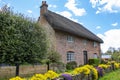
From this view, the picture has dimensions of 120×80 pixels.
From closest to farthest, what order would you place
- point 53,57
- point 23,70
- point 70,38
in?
point 23,70
point 53,57
point 70,38

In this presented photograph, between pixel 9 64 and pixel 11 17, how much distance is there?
408 centimetres

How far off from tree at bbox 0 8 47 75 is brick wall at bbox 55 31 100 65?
22.0 feet

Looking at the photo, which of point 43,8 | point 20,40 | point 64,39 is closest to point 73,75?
point 20,40

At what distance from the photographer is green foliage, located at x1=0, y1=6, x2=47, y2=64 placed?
47.0 feet

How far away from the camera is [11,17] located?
15.3 m

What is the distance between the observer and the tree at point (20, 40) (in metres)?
14.3

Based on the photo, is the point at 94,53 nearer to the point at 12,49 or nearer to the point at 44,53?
the point at 44,53

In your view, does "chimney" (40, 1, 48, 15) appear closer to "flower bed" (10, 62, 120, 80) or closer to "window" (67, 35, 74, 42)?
"window" (67, 35, 74, 42)

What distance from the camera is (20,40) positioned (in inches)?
602

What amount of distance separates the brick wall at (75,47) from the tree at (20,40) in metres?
6.72

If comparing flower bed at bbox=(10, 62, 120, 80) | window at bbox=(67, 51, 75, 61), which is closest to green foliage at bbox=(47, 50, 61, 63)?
window at bbox=(67, 51, 75, 61)

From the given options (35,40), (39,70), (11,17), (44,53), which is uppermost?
(11,17)

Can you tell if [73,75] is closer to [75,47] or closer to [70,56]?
[70,56]

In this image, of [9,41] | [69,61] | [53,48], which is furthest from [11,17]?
[69,61]
